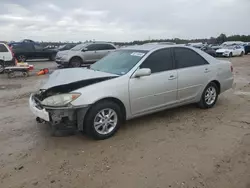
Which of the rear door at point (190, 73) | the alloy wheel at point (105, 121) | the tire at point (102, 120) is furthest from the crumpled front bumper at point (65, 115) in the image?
the rear door at point (190, 73)

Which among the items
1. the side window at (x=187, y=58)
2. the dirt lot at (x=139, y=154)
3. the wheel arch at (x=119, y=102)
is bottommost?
the dirt lot at (x=139, y=154)

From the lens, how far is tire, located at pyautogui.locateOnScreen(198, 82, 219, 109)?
6.04 metres

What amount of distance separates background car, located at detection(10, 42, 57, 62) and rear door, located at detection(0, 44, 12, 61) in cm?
572

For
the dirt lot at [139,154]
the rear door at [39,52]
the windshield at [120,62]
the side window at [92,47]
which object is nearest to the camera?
the dirt lot at [139,154]

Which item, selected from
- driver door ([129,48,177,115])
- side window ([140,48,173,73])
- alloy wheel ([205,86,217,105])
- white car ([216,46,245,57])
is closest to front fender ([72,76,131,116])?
driver door ([129,48,177,115])

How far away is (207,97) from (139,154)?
2.95m

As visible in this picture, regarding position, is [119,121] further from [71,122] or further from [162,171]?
[162,171]

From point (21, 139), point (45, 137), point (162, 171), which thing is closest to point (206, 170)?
point (162, 171)

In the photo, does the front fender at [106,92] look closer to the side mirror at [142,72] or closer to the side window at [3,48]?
the side mirror at [142,72]

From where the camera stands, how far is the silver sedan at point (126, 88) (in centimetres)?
417

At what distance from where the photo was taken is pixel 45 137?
4.54 m

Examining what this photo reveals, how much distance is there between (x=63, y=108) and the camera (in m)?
4.05

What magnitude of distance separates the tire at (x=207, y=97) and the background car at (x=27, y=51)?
1728cm

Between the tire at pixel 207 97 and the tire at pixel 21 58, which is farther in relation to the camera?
the tire at pixel 21 58
